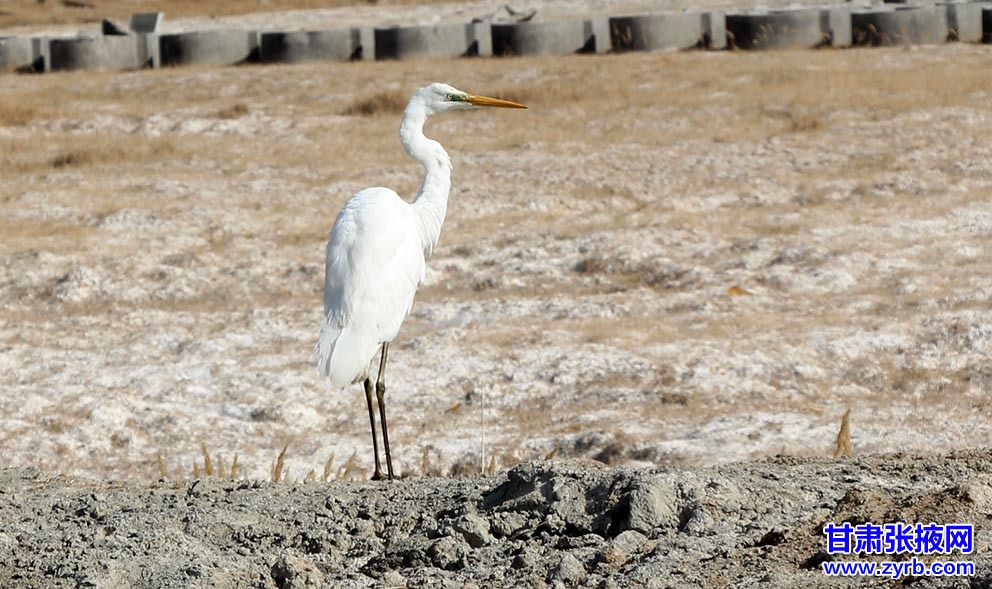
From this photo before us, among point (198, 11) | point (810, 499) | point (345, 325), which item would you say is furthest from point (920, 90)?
point (198, 11)

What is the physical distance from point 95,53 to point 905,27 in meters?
9.88

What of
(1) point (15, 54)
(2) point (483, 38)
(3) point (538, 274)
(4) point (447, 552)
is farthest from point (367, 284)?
(1) point (15, 54)

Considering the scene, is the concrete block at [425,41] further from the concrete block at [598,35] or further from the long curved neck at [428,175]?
the long curved neck at [428,175]

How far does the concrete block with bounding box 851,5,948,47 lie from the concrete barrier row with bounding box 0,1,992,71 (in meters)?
0.05

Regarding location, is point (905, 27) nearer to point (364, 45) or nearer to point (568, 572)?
point (364, 45)

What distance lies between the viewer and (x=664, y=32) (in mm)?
18453

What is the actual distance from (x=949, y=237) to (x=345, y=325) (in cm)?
582

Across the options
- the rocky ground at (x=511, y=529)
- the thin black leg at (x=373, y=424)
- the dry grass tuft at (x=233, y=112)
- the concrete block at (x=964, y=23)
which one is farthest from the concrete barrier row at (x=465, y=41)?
the rocky ground at (x=511, y=529)

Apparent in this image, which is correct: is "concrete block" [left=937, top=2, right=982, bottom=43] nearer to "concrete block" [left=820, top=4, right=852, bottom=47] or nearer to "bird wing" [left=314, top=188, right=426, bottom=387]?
"concrete block" [left=820, top=4, right=852, bottom=47]

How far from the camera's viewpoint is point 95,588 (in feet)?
13.7

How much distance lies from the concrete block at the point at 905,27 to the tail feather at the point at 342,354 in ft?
41.4

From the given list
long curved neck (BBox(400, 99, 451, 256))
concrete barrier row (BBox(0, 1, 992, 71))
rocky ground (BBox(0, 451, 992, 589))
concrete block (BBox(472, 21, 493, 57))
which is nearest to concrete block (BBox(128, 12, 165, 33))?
concrete barrier row (BBox(0, 1, 992, 71))

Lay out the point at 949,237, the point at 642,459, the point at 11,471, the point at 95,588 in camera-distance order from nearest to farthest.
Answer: the point at 95,588 < the point at 11,471 < the point at 642,459 < the point at 949,237

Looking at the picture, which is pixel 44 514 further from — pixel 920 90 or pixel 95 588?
pixel 920 90
